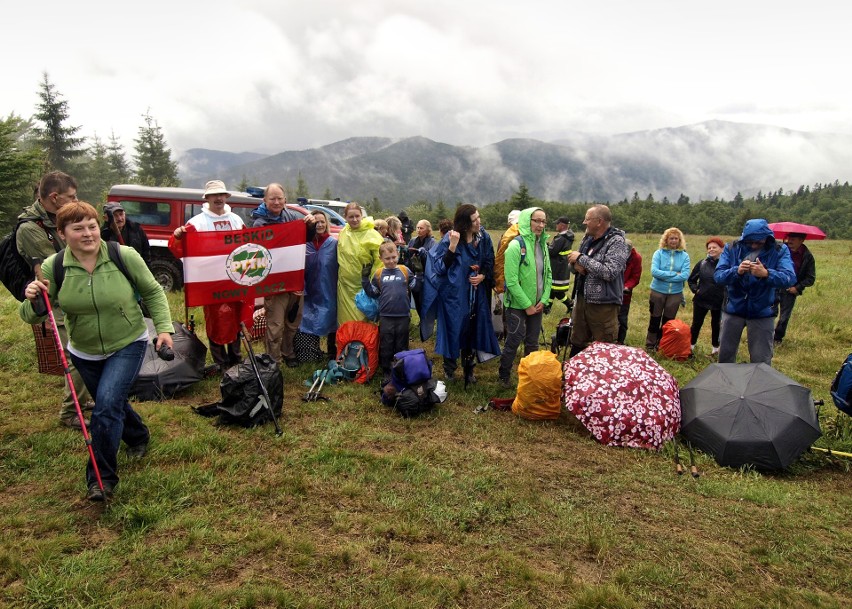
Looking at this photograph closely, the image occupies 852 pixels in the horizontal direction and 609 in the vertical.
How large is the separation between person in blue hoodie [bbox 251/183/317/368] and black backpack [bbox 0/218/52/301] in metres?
2.70

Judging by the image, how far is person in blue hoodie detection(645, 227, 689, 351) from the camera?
8.32 meters

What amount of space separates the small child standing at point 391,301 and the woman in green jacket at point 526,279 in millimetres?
1336

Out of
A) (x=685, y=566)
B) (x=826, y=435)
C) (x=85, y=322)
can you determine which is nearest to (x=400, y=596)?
(x=685, y=566)

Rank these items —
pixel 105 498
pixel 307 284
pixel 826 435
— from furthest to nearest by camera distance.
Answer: pixel 307 284 → pixel 826 435 → pixel 105 498

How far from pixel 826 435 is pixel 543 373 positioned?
3.07 meters

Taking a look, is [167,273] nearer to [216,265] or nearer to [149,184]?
[216,265]

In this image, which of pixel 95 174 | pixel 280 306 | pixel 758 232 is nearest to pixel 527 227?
pixel 758 232

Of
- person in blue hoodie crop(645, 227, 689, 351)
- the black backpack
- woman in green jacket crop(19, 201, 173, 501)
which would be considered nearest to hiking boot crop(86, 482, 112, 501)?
woman in green jacket crop(19, 201, 173, 501)

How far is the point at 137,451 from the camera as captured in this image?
166 inches

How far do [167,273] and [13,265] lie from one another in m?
7.92

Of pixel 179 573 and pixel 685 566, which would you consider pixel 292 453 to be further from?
pixel 685 566

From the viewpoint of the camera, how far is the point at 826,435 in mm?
5117

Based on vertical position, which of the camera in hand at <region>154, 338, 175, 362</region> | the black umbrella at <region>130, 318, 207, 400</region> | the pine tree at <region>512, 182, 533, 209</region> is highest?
the pine tree at <region>512, 182, 533, 209</region>

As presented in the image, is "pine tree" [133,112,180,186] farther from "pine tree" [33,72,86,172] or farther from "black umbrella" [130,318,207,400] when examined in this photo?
"black umbrella" [130,318,207,400]
